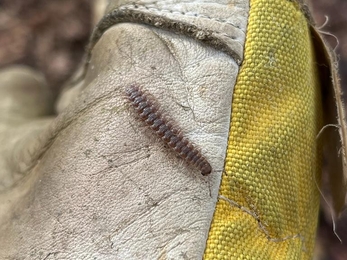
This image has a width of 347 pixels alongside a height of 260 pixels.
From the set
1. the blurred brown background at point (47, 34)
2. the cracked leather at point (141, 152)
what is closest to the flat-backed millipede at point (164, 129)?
the cracked leather at point (141, 152)

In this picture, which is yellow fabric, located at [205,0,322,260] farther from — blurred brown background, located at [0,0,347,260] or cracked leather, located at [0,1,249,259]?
blurred brown background, located at [0,0,347,260]

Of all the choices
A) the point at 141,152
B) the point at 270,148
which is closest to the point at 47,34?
the point at 141,152

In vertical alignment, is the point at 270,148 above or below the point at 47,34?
above

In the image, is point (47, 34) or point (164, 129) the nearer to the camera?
point (164, 129)

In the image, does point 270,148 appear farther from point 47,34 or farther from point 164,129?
→ point 47,34

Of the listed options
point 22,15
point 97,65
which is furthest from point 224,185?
point 22,15

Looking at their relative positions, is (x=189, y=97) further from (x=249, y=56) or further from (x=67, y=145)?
(x=67, y=145)
